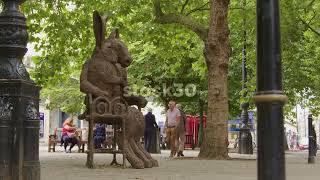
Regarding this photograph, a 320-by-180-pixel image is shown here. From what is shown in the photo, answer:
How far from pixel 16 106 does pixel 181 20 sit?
13.5 m

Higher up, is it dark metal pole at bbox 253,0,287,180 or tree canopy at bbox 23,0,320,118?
tree canopy at bbox 23,0,320,118

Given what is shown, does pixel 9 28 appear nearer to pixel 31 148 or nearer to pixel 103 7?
pixel 31 148

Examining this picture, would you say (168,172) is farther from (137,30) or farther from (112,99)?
(137,30)

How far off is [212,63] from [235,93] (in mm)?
20540

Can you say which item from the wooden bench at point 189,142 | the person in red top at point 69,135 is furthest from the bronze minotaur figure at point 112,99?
the wooden bench at point 189,142

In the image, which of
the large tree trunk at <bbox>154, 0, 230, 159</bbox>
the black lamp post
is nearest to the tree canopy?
the large tree trunk at <bbox>154, 0, 230, 159</bbox>

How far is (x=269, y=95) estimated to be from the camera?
2.92 metres

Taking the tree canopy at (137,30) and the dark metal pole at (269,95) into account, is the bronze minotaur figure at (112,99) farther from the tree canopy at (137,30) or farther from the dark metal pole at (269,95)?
the dark metal pole at (269,95)

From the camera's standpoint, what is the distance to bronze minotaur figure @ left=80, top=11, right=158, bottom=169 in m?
11.5

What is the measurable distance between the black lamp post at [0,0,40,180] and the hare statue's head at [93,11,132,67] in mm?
6097

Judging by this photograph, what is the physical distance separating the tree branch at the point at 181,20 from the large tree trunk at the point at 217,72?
2.37ft

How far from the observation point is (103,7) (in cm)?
2047

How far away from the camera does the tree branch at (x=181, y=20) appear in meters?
18.3

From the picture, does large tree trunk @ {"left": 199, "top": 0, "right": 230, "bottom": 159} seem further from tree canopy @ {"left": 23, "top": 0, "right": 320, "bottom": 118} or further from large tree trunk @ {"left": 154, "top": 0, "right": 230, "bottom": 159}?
tree canopy @ {"left": 23, "top": 0, "right": 320, "bottom": 118}
